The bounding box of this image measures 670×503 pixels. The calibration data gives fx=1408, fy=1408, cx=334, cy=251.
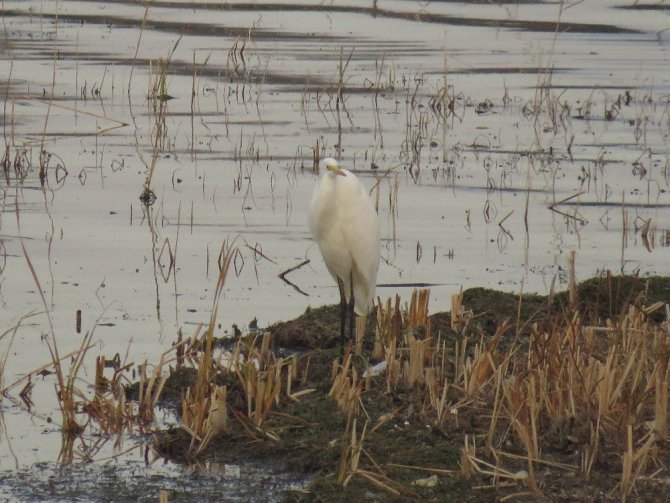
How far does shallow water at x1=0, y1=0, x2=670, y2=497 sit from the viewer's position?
9008 millimetres

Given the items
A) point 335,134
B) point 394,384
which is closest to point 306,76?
point 335,134

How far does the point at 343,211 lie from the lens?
8.20 meters

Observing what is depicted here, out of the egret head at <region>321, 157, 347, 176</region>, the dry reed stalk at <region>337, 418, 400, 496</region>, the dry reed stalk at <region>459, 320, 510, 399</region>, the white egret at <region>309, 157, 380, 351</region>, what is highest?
the egret head at <region>321, 157, 347, 176</region>

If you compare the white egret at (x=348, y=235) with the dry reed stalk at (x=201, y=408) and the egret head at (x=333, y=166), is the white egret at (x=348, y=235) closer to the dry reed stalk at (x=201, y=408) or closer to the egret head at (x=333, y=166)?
the egret head at (x=333, y=166)

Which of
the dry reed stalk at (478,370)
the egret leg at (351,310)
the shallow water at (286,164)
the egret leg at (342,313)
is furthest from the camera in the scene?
the shallow water at (286,164)

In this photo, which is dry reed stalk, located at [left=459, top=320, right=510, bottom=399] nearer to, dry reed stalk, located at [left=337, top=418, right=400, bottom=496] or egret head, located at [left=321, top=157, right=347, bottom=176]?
dry reed stalk, located at [left=337, top=418, right=400, bottom=496]

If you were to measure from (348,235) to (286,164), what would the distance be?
475 cm

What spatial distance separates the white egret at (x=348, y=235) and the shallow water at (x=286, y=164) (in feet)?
1.86

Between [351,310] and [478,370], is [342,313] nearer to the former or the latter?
[351,310]

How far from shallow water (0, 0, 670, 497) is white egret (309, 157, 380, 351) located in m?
0.57

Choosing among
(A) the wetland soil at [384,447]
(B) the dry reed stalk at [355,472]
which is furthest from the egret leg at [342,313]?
(B) the dry reed stalk at [355,472]

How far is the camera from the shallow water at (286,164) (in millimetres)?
9008

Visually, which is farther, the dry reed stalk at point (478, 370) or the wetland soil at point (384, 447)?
the dry reed stalk at point (478, 370)

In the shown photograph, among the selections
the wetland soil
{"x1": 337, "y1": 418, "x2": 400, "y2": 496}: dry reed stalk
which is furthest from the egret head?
{"x1": 337, "y1": 418, "x2": 400, "y2": 496}: dry reed stalk
